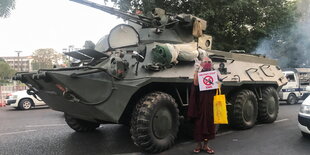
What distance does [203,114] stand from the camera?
19.9ft

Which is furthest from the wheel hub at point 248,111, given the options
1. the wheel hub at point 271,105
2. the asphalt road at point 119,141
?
the wheel hub at point 271,105

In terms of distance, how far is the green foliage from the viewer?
15961mm

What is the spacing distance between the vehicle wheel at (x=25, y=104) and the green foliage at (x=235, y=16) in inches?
254

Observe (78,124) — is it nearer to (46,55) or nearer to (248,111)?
(248,111)

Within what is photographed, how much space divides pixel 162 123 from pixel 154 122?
21 centimetres

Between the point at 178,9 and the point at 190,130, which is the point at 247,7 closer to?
the point at 178,9

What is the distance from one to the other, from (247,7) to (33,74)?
13.4m

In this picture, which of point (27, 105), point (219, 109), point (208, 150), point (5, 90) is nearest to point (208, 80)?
point (219, 109)

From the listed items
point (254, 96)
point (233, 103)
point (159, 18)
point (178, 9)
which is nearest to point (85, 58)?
point (159, 18)

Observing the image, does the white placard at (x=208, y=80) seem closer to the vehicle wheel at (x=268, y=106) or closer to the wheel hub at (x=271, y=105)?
the vehicle wheel at (x=268, y=106)

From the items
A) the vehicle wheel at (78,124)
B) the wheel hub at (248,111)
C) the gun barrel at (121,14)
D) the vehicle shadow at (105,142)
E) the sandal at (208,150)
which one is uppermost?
the gun barrel at (121,14)

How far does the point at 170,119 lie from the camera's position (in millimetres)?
6355

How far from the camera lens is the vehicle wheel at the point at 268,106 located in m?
9.44

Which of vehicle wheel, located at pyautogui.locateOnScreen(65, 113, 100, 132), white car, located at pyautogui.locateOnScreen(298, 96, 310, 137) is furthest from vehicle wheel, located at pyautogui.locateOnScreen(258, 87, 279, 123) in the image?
vehicle wheel, located at pyautogui.locateOnScreen(65, 113, 100, 132)
